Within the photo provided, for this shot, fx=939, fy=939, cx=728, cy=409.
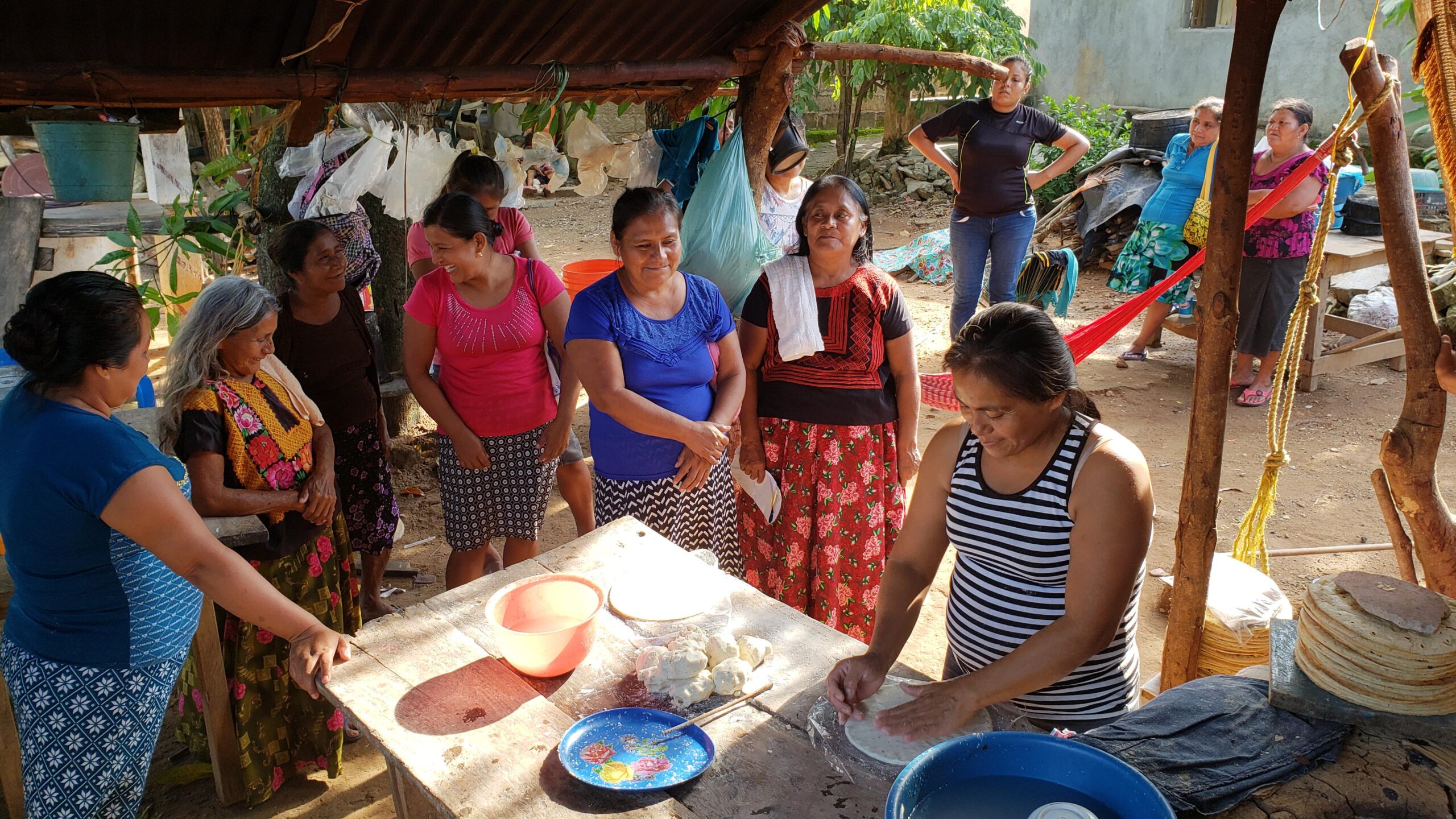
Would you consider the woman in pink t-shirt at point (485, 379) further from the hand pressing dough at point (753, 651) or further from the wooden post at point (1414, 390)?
the wooden post at point (1414, 390)

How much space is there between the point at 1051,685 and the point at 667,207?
164 cm

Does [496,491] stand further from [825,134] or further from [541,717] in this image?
[825,134]

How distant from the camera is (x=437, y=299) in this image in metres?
3.05

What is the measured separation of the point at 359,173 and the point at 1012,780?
3158mm

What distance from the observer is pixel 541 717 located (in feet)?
5.49

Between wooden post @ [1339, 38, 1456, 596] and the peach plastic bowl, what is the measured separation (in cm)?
187

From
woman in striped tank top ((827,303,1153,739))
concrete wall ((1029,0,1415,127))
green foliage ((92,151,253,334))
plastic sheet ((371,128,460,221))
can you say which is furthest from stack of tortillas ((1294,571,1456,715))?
concrete wall ((1029,0,1415,127))

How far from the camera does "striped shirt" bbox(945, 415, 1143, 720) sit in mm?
1729

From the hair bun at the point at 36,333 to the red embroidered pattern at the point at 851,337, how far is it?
5.99 feet

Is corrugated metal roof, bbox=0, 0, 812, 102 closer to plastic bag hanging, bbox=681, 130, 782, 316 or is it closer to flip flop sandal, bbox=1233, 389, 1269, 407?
plastic bag hanging, bbox=681, 130, 782, 316

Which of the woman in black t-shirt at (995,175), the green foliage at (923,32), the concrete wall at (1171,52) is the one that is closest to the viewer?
the woman in black t-shirt at (995,175)

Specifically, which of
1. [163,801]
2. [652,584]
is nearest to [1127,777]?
[652,584]

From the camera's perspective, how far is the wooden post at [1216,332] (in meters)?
1.85

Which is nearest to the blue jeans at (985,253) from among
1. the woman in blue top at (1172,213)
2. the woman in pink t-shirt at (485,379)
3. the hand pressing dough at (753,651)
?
the woman in blue top at (1172,213)
